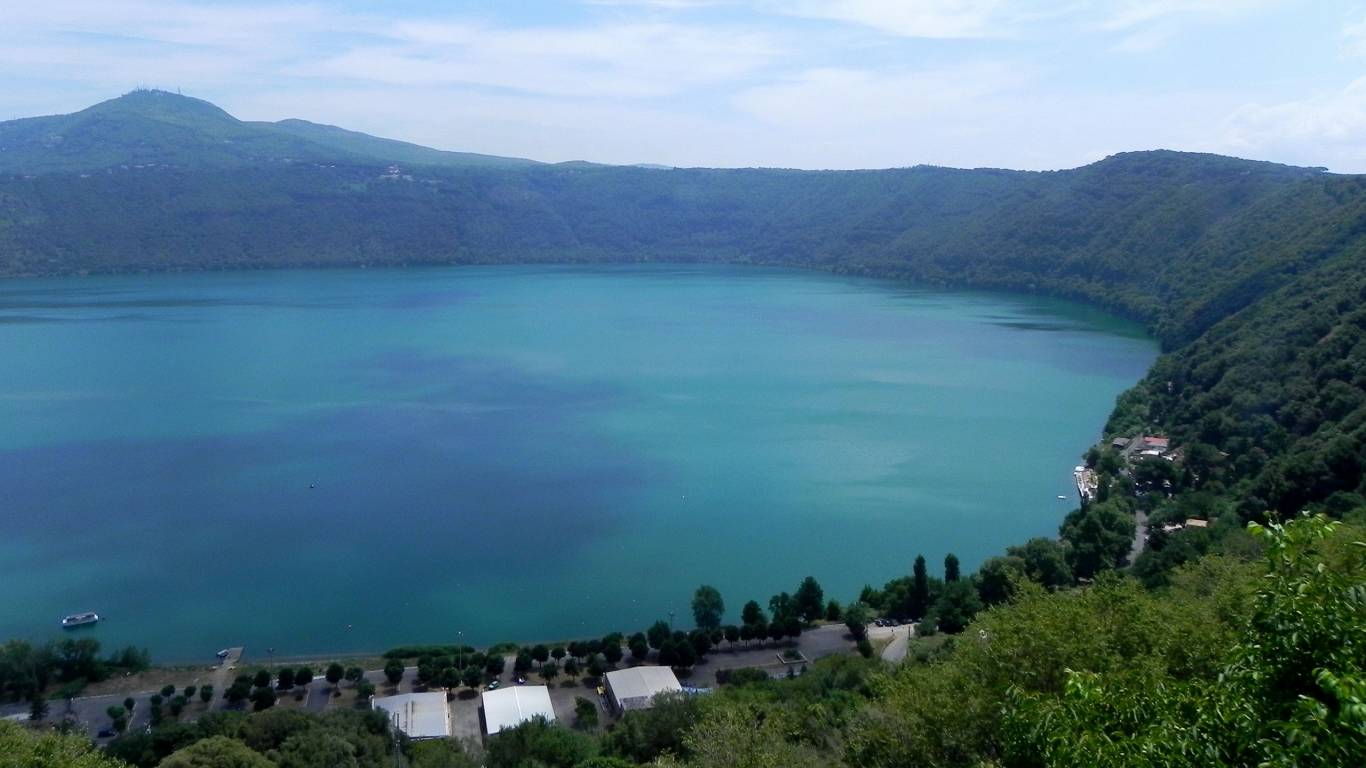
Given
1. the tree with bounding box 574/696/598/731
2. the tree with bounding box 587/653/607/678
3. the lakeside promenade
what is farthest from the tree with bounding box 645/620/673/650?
the tree with bounding box 574/696/598/731

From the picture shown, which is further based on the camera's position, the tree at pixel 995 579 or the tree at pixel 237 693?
the tree at pixel 995 579

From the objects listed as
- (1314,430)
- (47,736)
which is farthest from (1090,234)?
(47,736)

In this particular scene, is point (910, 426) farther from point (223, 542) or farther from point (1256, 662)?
point (1256, 662)

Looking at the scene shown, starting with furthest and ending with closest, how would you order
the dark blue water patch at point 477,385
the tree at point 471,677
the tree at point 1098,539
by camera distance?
1. the dark blue water patch at point 477,385
2. the tree at point 1098,539
3. the tree at point 471,677

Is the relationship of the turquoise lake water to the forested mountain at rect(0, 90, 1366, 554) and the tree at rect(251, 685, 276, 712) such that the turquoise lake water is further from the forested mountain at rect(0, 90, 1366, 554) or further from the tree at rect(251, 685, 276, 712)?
the forested mountain at rect(0, 90, 1366, 554)

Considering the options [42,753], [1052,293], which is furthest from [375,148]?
[42,753]

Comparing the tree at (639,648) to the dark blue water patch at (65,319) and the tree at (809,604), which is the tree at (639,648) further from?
the dark blue water patch at (65,319)

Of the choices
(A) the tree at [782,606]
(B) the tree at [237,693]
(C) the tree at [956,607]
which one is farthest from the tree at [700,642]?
(B) the tree at [237,693]
